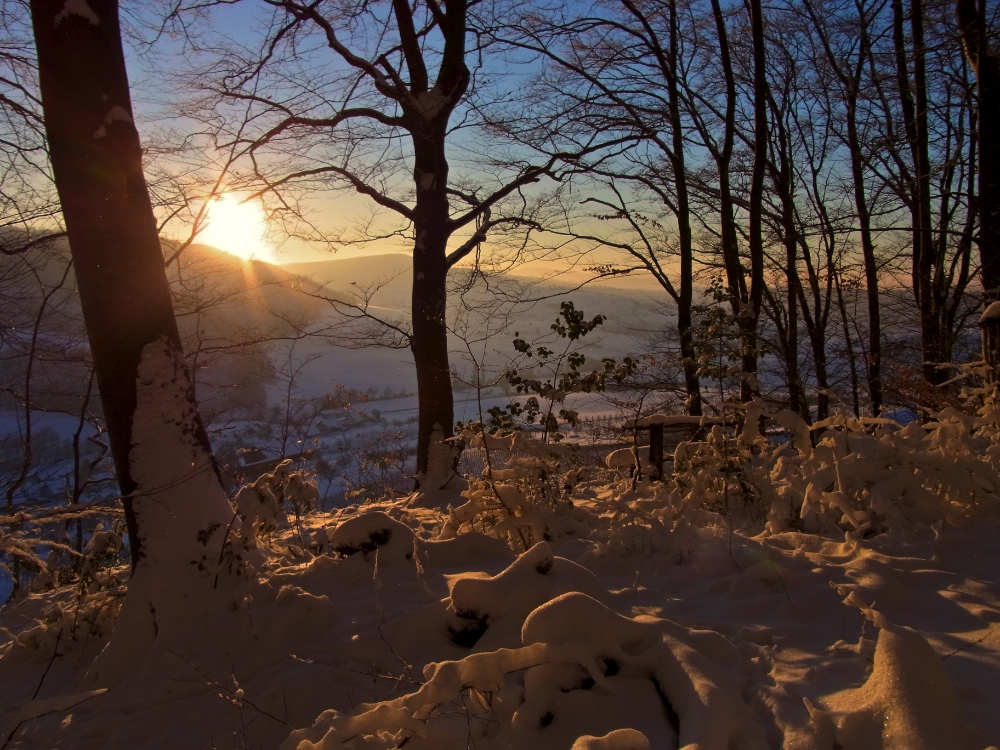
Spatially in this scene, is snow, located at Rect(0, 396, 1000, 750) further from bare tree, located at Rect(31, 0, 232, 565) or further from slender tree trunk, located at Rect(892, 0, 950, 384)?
slender tree trunk, located at Rect(892, 0, 950, 384)

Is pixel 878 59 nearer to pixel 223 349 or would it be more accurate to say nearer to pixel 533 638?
pixel 223 349

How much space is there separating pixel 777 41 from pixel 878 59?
205cm

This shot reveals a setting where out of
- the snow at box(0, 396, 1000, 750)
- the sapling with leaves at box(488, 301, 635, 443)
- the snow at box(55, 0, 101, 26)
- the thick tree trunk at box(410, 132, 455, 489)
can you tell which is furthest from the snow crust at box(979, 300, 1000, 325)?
the snow at box(55, 0, 101, 26)

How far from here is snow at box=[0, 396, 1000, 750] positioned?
6.22 ft

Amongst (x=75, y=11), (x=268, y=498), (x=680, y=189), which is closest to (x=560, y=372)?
(x=268, y=498)

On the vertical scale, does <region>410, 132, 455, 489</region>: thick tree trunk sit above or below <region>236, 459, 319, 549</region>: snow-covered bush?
above

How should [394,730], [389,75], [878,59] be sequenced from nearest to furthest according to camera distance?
[394,730]
[389,75]
[878,59]

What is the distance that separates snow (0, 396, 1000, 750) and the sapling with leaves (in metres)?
0.49

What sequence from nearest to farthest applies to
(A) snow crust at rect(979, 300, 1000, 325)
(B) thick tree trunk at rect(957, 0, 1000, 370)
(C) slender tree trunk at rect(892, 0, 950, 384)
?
(A) snow crust at rect(979, 300, 1000, 325) < (B) thick tree trunk at rect(957, 0, 1000, 370) < (C) slender tree trunk at rect(892, 0, 950, 384)

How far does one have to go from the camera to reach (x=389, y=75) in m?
7.86

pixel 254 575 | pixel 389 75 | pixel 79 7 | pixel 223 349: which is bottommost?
pixel 254 575

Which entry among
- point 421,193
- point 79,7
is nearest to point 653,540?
point 79,7

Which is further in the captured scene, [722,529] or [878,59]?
[878,59]

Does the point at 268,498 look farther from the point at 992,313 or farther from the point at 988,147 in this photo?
the point at 988,147
